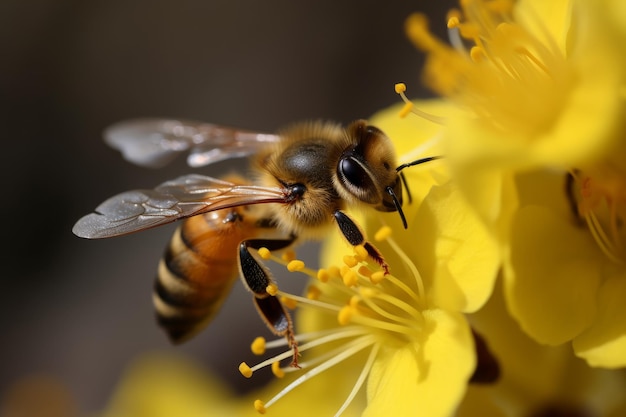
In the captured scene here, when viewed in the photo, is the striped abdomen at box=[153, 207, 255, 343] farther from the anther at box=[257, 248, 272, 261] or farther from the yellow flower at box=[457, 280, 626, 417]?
the yellow flower at box=[457, 280, 626, 417]

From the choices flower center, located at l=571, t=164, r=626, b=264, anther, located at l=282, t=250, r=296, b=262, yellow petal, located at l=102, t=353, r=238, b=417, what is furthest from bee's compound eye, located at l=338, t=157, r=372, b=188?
yellow petal, located at l=102, t=353, r=238, b=417

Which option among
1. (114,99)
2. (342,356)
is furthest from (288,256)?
(114,99)

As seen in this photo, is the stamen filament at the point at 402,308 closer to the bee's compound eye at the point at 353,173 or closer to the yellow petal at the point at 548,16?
the bee's compound eye at the point at 353,173

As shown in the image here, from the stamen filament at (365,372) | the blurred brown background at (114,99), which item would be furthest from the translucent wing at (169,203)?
the blurred brown background at (114,99)

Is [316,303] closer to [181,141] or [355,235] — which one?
[355,235]

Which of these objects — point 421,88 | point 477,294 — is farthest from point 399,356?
point 421,88

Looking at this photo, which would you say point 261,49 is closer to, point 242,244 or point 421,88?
point 421,88
